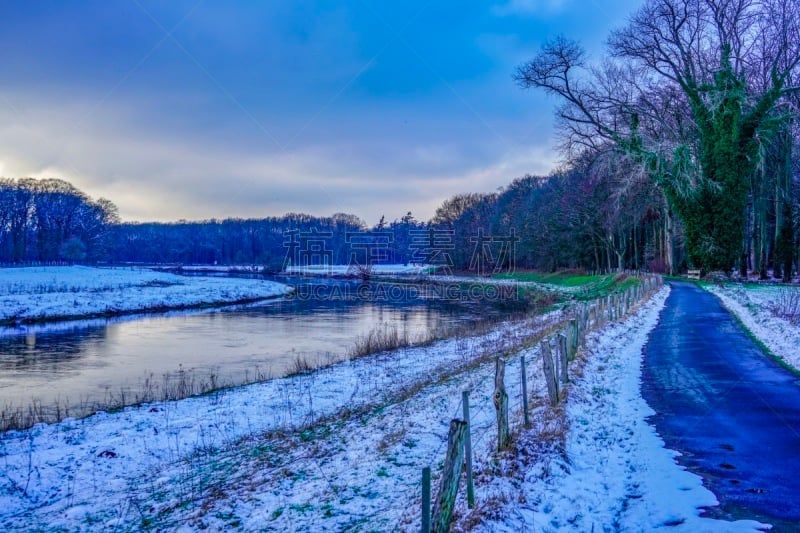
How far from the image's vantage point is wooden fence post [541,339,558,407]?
29.6 ft

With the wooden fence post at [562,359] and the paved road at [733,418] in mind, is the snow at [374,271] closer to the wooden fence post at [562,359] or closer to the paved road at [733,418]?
the paved road at [733,418]

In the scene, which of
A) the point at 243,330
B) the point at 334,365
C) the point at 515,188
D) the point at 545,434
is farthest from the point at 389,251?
the point at 545,434

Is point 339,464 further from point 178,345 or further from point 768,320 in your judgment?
point 178,345

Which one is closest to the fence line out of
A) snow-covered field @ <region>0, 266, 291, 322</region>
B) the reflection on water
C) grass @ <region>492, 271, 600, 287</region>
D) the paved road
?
the paved road

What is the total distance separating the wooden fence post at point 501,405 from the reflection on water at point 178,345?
38.3ft

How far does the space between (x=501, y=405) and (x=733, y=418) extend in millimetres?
4638

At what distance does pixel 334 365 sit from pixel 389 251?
136365mm

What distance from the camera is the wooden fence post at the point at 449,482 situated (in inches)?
181

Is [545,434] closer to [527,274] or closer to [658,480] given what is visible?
[658,480]

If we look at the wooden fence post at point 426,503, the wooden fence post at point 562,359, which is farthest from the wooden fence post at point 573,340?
the wooden fence post at point 426,503

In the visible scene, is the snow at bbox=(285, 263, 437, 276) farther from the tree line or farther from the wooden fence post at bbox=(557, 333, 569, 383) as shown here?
the wooden fence post at bbox=(557, 333, 569, 383)

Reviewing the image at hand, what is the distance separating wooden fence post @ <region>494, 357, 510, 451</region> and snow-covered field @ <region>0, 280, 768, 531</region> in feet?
0.85

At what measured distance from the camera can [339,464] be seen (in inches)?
314

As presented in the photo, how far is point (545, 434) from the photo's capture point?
757 centimetres
